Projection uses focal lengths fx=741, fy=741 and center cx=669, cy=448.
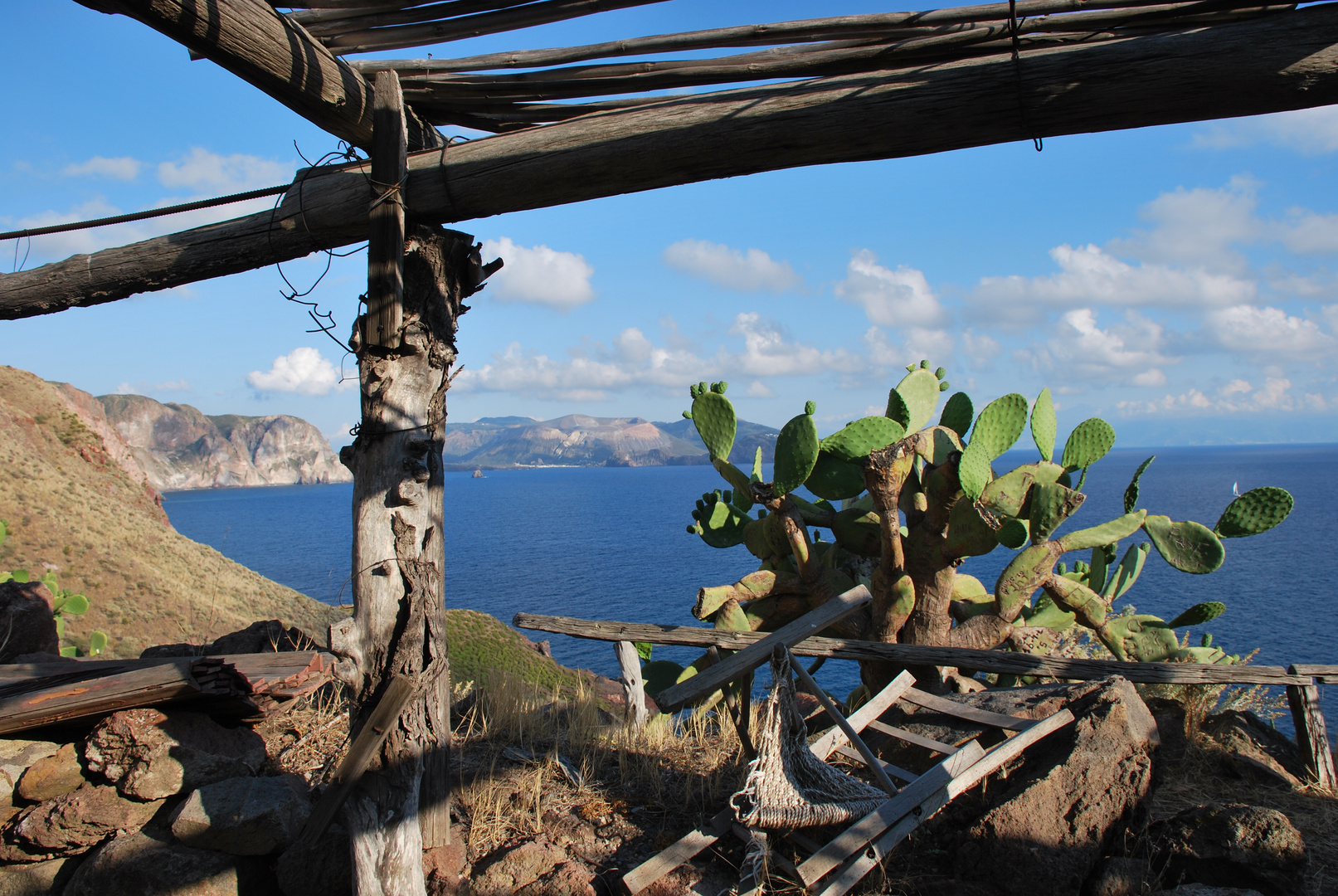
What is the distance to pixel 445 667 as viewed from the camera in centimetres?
309

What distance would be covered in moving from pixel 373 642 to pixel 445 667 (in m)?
0.31

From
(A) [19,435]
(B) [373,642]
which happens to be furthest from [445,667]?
(A) [19,435]

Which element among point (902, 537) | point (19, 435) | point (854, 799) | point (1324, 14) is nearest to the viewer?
point (1324, 14)

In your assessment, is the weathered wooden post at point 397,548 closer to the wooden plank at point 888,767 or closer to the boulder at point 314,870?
the boulder at point 314,870

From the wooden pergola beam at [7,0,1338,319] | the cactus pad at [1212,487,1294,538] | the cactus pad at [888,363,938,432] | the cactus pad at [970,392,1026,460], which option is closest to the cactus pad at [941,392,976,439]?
the cactus pad at [888,363,938,432]

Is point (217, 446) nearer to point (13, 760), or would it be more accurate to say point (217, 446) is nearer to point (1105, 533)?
point (13, 760)

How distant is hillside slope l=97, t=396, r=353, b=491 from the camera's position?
14312 centimetres

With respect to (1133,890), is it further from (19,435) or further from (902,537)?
(19,435)

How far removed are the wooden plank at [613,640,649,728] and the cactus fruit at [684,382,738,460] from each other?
1.67m

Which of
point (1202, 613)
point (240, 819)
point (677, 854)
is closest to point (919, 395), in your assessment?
point (1202, 613)

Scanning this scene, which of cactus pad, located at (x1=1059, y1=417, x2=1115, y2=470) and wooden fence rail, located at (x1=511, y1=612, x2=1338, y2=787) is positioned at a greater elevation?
cactus pad, located at (x1=1059, y1=417, x2=1115, y2=470)

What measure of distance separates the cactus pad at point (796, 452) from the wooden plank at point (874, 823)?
1856mm

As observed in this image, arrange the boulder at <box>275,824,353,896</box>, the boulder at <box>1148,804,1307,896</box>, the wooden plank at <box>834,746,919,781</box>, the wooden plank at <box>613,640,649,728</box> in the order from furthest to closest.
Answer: the wooden plank at <box>613,640,649,728</box> < the wooden plank at <box>834,746,919,781</box> < the boulder at <box>275,824,353,896</box> < the boulder at <box>1148,804,1307,896</box>

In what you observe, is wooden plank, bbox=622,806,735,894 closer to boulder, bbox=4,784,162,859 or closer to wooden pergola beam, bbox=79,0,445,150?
boulder, bbox=4,784,162,859
